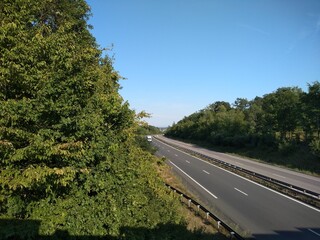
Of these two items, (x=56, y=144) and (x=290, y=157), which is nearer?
(x=56, y=144)

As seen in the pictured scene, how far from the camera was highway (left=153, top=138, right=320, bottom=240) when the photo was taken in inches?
563

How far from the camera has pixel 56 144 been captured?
7.55 metres

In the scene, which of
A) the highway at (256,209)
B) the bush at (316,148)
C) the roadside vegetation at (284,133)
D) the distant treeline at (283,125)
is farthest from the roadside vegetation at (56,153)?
the distant treeline at (283,125)

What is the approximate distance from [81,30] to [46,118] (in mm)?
18299

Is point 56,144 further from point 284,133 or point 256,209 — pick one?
point 284,133

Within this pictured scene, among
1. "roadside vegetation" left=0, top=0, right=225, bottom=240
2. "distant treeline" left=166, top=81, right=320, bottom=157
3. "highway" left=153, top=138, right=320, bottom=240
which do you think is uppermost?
"distant treeline" left=166, top=81, right=320, bottom=157

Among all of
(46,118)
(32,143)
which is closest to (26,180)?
(32,143)

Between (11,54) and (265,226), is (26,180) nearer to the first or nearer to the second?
(11,54)

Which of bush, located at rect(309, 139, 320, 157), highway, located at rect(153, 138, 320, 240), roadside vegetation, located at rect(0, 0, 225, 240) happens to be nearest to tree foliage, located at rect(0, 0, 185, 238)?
roadside vegetation, located at rect(0, 0, 225, 240)

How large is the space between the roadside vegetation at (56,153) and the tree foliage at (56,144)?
0.02 m

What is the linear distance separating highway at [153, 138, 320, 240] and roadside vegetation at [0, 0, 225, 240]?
6694 mm

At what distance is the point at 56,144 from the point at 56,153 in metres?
0.45

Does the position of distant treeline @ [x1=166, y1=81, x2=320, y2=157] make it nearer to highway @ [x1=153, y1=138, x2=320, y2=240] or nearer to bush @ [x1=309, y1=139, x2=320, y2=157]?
bush @ [x1=309, y1=139, x2=320, y2=157]

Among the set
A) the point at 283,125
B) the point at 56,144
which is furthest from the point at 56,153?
the point at 283,125
